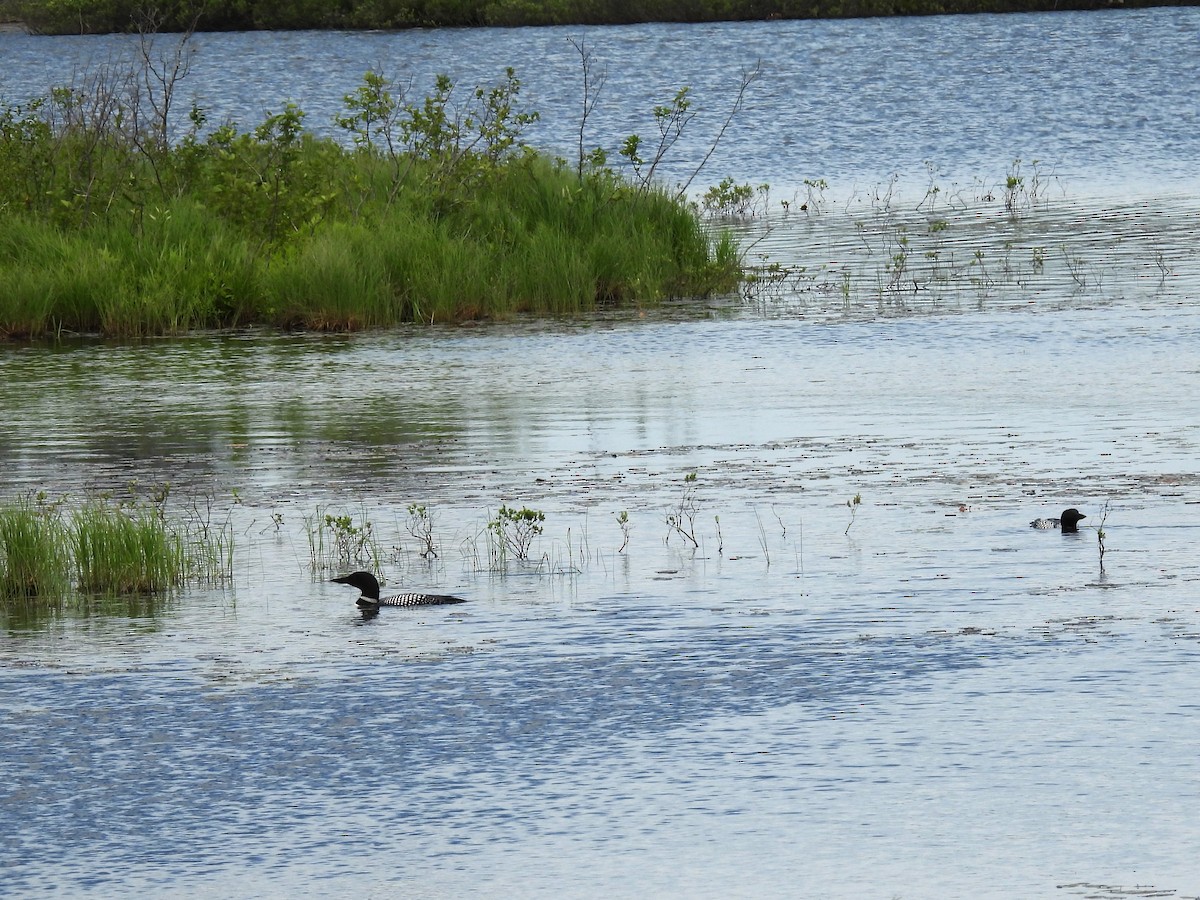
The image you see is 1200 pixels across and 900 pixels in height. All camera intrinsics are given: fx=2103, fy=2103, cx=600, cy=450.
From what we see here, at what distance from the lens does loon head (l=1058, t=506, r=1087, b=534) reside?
10.6m

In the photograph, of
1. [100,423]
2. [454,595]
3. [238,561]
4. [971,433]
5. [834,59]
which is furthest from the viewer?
[834,59]

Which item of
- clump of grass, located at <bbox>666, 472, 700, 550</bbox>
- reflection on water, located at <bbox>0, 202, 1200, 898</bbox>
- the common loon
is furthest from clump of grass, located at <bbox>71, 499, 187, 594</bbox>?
the common loon

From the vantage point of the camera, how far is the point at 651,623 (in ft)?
30.8

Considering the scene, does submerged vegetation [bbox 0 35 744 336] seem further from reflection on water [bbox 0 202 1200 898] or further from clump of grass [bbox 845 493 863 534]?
clump of grass [bbox 845 493 863 534]

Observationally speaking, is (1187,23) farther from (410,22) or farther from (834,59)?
(410,22)

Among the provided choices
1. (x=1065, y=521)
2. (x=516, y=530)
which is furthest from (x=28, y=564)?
(x=1065, y=521)

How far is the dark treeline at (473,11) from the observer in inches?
2990

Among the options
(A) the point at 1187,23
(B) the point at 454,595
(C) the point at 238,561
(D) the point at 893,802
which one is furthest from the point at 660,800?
(A) the point at 1187,23

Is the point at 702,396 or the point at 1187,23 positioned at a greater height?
the point at 1187,23

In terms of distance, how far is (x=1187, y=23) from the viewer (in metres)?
66.5

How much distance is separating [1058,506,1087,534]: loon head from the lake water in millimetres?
71

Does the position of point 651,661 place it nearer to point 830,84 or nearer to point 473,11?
point 830,84

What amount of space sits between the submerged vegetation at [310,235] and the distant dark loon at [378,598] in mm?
11952

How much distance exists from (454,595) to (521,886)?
3874mm
